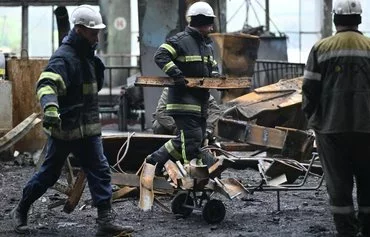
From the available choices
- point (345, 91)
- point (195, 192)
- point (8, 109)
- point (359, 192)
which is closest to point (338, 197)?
point (359, 192)

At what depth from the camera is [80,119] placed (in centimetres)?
631

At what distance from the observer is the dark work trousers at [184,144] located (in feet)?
25.0

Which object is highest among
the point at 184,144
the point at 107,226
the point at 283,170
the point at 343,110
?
the point at 343,110

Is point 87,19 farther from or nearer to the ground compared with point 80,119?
farther from the ground

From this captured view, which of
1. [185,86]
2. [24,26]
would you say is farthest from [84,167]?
[24,26]

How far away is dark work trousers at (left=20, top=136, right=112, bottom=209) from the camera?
631cm

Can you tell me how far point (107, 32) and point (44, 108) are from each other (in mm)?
19556

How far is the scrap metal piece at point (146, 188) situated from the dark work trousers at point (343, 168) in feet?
5.61

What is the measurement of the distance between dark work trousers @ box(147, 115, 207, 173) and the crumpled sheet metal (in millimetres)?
3056

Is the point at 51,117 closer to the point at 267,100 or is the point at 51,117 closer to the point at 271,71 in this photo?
the point at 267,100

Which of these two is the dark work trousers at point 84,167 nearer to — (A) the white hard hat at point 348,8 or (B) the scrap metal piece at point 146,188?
(B) the scrap metal piece at point 146,188

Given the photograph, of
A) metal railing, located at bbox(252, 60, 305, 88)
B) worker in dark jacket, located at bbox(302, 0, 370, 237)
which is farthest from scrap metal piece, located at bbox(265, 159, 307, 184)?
metal railing, located at bbox(252, 60, 305, 88)

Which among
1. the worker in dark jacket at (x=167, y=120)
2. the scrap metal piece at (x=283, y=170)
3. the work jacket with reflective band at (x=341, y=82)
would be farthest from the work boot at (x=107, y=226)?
the worker in dark jacket at (x=167, y=120)

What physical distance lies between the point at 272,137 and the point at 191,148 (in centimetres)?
235
